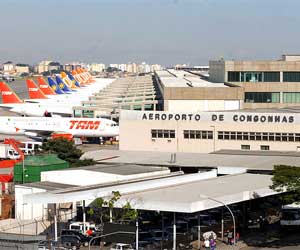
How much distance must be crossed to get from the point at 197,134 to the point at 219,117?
2.19m

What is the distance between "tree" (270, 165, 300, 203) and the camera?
127 ft

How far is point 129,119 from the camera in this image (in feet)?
210

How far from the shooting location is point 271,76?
293 ft

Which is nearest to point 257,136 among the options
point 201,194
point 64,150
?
point 64,150

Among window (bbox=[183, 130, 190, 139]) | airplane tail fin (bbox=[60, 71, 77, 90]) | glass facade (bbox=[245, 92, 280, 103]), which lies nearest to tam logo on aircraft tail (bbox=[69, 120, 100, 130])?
glass facade (bbox=[245, 92, 280, 103])

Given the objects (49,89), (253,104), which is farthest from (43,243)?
(49,89)

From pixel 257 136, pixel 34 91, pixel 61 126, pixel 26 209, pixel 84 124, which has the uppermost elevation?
pixel 34 91

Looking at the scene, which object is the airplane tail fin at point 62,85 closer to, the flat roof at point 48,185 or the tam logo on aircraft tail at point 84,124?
the tam logo on aircraft tail at point 84,124

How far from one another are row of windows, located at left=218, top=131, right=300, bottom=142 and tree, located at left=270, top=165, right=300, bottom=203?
69.0 ft

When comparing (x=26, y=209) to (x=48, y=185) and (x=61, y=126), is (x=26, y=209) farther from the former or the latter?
(x=61, y=126)

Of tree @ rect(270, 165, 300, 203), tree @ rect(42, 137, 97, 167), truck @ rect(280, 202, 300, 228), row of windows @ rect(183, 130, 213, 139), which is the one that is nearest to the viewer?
tree @ rect(270, 165, 300, 203)

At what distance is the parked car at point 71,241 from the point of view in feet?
120

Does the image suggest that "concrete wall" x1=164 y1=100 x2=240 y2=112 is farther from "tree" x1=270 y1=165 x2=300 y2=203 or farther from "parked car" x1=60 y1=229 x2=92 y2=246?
"parked car" x1=60 y1=229 x2=92 y2=246

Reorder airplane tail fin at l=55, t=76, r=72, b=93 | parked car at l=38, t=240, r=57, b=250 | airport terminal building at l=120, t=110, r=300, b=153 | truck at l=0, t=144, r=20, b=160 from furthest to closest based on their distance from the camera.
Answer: airplane tail fin at l=55, t=76, r=72, b=93 → truck at l=0, t=144, r=20, b=160 → airport terminal building at l=120, t=110, r=300, b=153 → parked car at l=38, t=240, r=57, b=250
